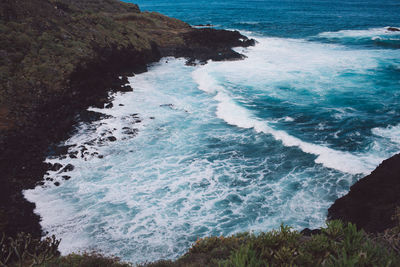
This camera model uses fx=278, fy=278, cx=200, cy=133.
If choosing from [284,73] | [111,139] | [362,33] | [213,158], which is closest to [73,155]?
[111,139]

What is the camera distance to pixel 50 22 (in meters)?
21.9

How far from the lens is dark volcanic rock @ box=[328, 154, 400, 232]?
265 inches

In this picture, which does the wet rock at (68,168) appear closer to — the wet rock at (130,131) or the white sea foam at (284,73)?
the wet rock at (130,131)

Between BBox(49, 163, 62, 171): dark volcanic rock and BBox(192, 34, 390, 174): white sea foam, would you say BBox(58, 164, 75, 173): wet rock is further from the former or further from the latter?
BBox(192, 34, 390, 174): white sea foam

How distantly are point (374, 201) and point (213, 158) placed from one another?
664cm

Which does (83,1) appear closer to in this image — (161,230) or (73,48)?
(73,48)

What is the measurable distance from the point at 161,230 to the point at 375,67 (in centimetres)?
2948

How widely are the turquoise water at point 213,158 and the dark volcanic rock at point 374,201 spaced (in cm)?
99

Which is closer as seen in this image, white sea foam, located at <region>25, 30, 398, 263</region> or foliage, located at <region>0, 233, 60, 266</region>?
foliage, located at <region>0, 233, 60, 266</region>

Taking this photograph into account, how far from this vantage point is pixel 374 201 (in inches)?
301

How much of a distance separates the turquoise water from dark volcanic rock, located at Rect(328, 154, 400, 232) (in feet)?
3.26

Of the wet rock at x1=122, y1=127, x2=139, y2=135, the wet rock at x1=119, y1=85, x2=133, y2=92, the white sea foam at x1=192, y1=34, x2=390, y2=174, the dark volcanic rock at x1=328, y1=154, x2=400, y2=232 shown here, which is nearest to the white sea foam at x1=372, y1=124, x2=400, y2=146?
the white sea foam at x1=192, y1=34, x2=390, y2=174

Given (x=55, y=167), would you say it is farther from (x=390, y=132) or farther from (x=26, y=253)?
(x=390, y=132)

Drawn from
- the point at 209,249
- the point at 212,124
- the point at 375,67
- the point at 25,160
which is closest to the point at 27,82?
the point at 25,160
